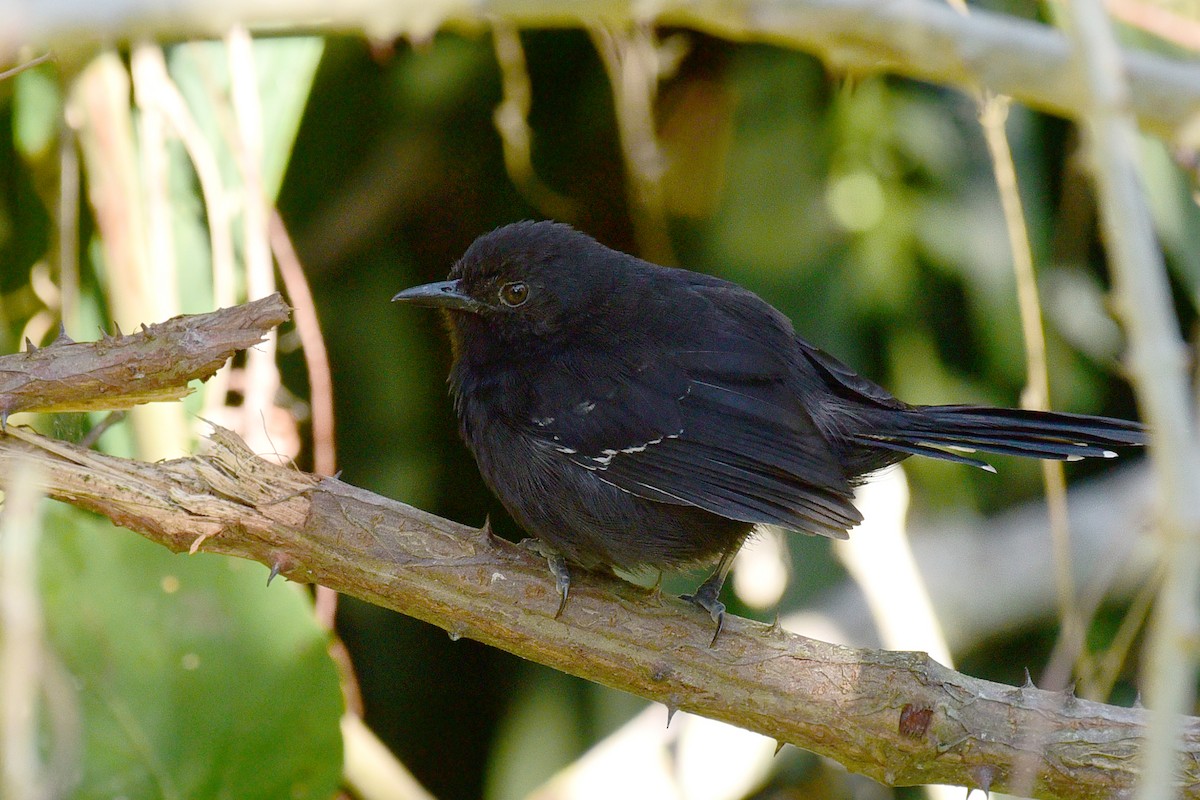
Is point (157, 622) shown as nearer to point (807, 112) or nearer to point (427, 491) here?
point (427, 491)

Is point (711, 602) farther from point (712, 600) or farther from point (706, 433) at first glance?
point (706, 433)

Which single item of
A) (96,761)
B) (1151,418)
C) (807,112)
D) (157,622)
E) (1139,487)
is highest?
(807,112)

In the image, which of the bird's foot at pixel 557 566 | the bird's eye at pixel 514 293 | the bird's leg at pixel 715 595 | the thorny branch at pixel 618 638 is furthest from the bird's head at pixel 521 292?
the thorny branch at pixel 618 638

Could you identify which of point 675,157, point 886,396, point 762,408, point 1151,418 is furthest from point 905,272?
point 1151,418

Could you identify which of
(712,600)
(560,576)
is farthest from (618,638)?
(712,600)

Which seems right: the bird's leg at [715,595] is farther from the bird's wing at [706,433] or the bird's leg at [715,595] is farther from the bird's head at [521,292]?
the bird's head at [521,292]

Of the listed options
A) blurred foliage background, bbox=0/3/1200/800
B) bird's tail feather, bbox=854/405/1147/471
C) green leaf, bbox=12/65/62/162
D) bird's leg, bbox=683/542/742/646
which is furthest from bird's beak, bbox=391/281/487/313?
green leaf, bbox=12/65/62/162

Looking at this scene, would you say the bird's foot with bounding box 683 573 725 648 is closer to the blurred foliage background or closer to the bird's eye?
the bird's eye

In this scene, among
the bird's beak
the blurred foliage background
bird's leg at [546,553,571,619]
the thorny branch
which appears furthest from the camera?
the blurred foliage background
